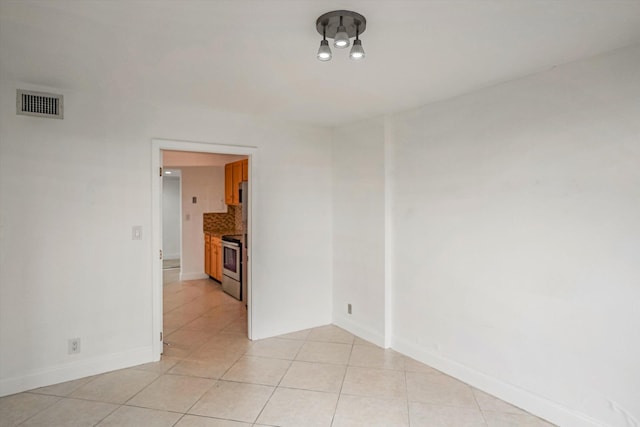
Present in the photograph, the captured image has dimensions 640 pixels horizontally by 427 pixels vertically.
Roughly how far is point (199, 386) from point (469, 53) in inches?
125

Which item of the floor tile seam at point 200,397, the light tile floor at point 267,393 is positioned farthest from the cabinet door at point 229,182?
the floor tile seam at point 200,397

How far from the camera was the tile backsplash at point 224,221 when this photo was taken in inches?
276

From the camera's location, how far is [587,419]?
7.52 ft

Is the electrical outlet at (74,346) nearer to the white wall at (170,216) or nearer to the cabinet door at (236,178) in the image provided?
the cabinet door at (236,178)

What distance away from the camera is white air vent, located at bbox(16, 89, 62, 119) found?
9.14ft

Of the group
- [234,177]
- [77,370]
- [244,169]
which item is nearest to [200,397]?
[77,370]

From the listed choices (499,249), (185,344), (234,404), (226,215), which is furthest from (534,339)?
(226,215)

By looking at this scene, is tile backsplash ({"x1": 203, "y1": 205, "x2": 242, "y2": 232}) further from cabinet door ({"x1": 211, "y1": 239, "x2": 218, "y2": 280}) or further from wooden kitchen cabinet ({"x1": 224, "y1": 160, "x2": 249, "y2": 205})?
wooden kitchen cabinet ({"x1": 224, "y1": 160, "x2": 249, "y2": 205})

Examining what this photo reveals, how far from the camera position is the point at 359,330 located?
4.05m

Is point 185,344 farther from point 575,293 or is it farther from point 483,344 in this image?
point 575,293

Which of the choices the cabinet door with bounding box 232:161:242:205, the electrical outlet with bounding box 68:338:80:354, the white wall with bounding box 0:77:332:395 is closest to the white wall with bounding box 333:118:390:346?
the white wall with bounding box 0:77:332:395

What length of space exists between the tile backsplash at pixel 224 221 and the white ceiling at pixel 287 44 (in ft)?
13.5

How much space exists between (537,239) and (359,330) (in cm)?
220

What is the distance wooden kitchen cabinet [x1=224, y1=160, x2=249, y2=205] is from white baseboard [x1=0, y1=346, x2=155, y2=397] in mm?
2932
